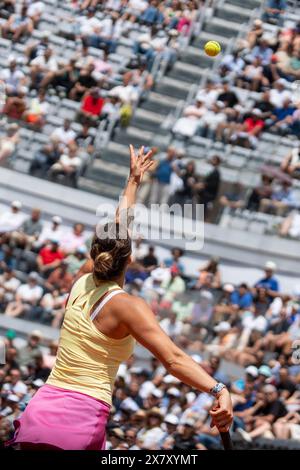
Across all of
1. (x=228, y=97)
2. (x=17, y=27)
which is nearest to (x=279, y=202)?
(x=228, y=97)

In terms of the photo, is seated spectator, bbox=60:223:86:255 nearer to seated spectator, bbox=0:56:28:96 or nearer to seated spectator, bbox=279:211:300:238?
seated spectator, bbox=279:211:300:238

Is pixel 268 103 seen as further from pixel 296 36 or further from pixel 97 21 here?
pixel 97 21

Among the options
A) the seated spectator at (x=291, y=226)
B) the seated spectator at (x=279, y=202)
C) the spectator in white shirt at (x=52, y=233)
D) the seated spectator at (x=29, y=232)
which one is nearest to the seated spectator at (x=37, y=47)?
the seated spectator at (x=29, y=232)

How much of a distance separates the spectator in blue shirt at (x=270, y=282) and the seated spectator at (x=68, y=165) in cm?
338

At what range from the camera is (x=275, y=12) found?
767 inches

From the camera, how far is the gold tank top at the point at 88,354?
5113mm

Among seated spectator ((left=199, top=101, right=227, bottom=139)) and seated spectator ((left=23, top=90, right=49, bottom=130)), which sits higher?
seated spectator ((left=199, top=101, right=227, bottom=139))

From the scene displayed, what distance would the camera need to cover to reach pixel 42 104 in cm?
1795

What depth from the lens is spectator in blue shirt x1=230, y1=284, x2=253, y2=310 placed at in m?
14.7

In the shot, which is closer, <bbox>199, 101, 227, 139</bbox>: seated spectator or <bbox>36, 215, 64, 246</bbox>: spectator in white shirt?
<bbox>36, 215, 64, 246</bbox>: spectator in white shirt

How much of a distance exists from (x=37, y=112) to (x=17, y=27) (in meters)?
2.85

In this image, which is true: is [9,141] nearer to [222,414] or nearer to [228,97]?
[228,97]

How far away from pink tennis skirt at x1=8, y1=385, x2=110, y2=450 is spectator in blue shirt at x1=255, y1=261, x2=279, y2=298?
10.1 metres

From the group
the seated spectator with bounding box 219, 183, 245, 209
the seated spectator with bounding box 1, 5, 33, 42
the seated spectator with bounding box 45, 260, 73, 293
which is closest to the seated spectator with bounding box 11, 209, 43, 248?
the seated spectator with bounding box 45, 260, 73, 293
